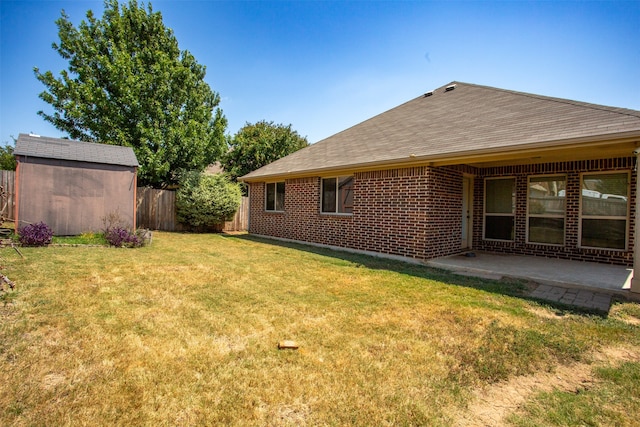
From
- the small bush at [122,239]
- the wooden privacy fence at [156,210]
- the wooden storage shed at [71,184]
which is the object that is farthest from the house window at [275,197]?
the small bush at [122,239]

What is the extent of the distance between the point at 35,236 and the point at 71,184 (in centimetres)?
269

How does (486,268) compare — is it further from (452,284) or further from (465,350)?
(465,350)

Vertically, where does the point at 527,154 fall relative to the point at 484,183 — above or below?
above

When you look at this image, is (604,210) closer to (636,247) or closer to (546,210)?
(546,210)

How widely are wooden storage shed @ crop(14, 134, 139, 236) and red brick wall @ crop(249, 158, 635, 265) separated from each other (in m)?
7.00

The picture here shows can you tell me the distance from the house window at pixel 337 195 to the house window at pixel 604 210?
588 centimetres

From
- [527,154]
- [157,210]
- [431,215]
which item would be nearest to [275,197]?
[157,210]

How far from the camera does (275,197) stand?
1299 cm

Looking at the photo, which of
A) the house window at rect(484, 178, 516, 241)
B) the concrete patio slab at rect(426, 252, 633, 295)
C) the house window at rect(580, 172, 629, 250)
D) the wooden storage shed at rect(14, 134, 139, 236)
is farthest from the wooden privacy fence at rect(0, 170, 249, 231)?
the house window at rect(580, 172, 629, 250)

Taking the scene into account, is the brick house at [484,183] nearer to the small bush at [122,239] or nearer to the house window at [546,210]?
the house window at [546,210]

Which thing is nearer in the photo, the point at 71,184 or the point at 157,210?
the point at 71,184

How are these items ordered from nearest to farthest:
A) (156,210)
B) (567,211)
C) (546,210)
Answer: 1. (567,211)
2. (546,210)
3. (156,210)

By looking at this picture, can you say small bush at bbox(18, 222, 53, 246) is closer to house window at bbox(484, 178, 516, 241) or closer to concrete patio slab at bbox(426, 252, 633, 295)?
concrete patio slab at bbox(426, 252, 633, 295)

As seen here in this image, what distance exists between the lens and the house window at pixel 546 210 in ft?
27.3
